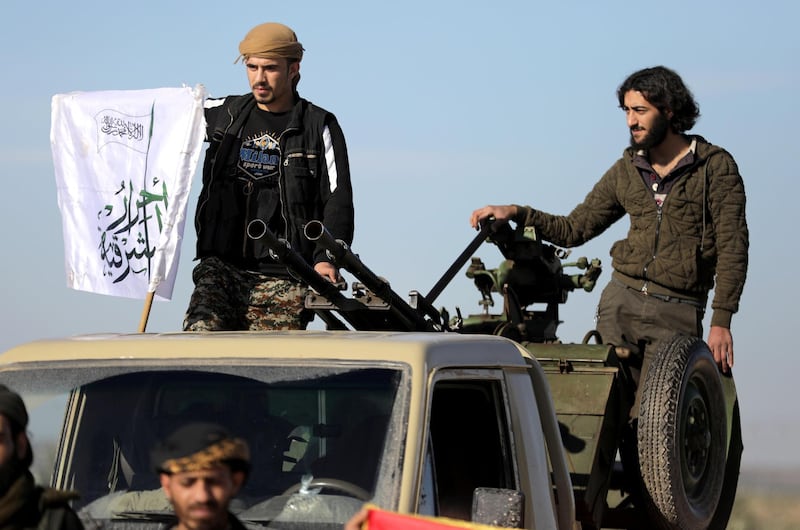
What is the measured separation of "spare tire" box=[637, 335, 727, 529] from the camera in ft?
22.9

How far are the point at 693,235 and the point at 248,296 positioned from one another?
2209 mm

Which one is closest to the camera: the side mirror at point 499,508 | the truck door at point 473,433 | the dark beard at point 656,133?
the side mirror at point 499,508

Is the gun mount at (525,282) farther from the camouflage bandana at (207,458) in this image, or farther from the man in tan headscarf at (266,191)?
the camouflage bandana at (207,458)

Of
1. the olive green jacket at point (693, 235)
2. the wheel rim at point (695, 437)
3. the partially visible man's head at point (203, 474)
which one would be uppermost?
the olive green jacket at point (693, 235)

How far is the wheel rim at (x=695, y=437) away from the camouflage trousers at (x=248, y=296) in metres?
1.85

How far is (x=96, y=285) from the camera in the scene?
27.7 feet

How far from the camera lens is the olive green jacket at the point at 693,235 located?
8008 mm

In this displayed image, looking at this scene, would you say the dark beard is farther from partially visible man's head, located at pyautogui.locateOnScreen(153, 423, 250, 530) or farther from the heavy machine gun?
partially visible man's head, located at pyautogui.locateOnScreen(153, 423, 250, 530)

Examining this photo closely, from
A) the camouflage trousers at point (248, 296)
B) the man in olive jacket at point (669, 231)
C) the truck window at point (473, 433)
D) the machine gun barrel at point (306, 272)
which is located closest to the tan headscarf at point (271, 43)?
the camouflage trousers at point (248, 296)

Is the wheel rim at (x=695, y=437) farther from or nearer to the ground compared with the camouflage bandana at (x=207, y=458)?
nearer to the ground

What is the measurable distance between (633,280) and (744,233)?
0.61 meters

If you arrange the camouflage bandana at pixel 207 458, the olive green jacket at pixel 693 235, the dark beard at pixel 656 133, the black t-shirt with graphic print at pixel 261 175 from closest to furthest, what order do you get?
the camouflage bandana at pixel 207 458, the black t-shirt with graphic print at pixel 261 175, the olive green jacket at pixel 693 235, the dark beard at pixel 656 133

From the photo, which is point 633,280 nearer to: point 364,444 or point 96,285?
point 96,285

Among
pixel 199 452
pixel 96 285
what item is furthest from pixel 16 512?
pixel 96 285
